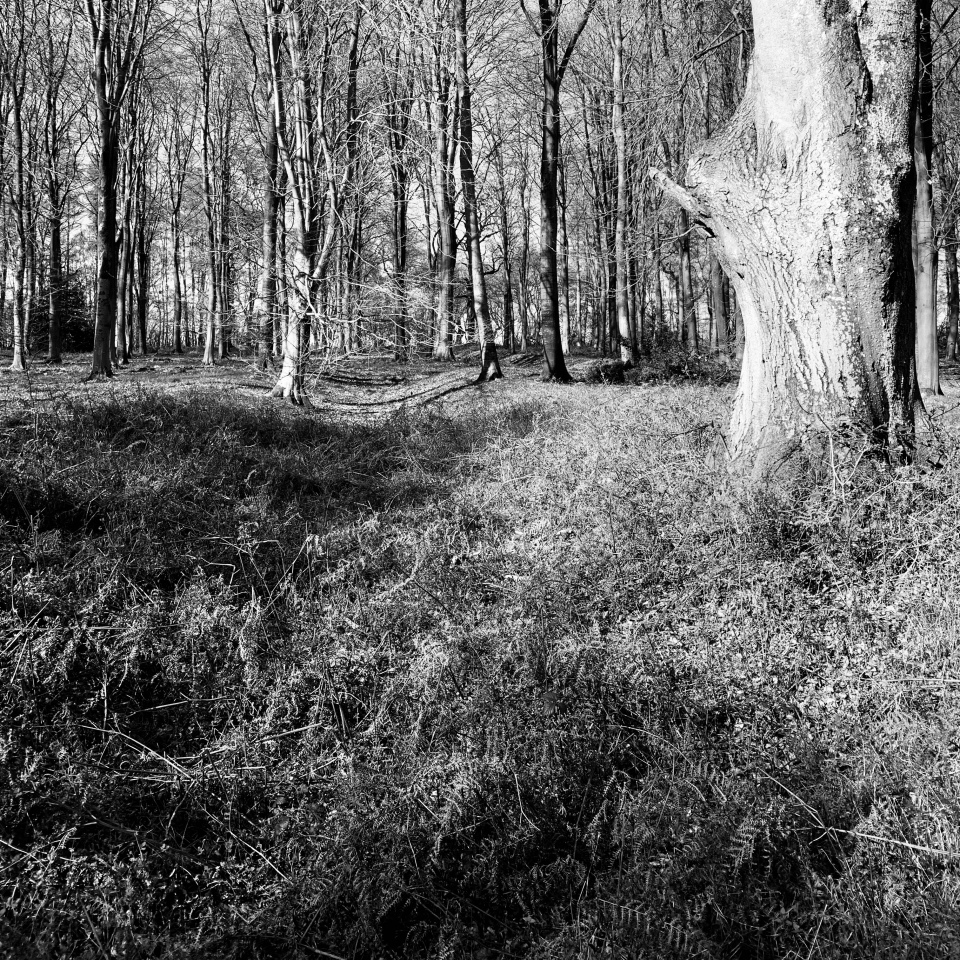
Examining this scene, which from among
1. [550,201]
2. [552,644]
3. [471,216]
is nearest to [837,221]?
[552,644]

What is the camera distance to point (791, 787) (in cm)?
218

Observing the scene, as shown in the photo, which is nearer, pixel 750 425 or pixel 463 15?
pixel 750 425

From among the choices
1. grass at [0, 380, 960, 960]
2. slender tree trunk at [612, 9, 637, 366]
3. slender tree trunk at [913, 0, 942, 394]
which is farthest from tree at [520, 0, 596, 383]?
grass at [0, 380, 960, 960]

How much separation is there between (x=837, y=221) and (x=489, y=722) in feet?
12.2

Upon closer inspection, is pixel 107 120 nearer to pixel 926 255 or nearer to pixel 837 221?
pixel 837 221

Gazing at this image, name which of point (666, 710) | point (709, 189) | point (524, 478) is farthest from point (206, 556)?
point (709, 189)

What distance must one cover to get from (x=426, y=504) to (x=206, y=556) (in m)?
1.70

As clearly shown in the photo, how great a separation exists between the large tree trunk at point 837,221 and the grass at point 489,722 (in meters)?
0.63

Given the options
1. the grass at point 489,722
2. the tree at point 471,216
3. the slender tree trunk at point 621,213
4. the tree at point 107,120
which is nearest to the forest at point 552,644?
the grass at point 489,722

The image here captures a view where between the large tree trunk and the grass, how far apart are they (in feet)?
2.06

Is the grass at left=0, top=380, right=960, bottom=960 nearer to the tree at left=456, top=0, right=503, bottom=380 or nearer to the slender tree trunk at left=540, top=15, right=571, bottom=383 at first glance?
the tree at left=456, top=0, right=503, bottom=380

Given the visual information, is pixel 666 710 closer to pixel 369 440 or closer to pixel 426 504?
pixel 426 504

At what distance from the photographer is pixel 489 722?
2.57 metres

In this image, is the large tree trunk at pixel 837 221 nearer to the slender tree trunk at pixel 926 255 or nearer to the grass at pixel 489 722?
the grass at pixel 489 722
